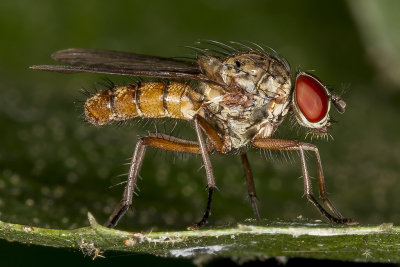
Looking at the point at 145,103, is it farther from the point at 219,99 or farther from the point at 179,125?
the point at 219,99

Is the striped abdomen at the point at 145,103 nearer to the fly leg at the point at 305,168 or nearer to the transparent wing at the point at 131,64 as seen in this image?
the transparent wing at the point at 131,64

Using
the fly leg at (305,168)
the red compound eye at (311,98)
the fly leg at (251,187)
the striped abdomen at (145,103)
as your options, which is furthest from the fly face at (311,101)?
the striped abdomen at (145,103)

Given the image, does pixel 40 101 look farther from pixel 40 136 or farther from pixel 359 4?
pixel 359 4

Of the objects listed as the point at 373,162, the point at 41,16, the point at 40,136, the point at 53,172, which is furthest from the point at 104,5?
the point at 373,162

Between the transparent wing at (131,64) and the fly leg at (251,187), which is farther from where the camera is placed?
the fly leg at (251,187)

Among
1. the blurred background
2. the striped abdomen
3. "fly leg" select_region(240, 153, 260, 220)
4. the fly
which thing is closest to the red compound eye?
the fly

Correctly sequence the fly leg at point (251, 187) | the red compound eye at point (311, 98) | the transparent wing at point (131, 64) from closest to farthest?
the transparent wing at point (131, 64) → the red compound eye at point (311, 98) → the fly leg at point (251, 187)

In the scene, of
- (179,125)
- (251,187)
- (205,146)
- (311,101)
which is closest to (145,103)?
(179,125)

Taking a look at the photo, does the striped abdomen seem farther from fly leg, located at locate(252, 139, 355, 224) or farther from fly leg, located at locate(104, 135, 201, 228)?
fly leg, located at locate(252, 139, 355, 224)
